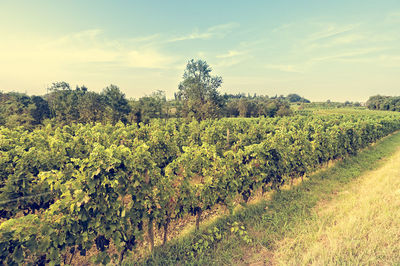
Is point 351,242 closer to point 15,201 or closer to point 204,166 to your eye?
point 204,166

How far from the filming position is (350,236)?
4750 millimetres

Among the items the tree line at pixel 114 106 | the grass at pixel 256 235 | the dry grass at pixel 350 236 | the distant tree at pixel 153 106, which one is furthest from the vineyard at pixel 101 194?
the distant tree at pixel 153 106

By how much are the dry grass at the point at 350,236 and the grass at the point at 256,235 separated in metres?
0.05

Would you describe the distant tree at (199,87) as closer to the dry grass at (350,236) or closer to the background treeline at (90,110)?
the background treeline at (90,110)

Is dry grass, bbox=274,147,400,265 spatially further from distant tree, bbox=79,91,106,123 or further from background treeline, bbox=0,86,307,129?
distant tree, bbox=79,91,106,123

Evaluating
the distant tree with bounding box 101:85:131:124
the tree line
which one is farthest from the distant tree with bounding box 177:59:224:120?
the distant tree with bounding box 101:85:131:124

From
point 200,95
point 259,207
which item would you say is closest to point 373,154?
point 259,207

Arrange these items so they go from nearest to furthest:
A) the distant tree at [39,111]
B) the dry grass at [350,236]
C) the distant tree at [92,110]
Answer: the dry grass at [350,236] → the distant tree at [92,110] → the distant tree at [39,111]

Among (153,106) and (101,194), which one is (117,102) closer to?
(153,106)

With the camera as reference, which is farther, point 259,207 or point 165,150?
point 165,150

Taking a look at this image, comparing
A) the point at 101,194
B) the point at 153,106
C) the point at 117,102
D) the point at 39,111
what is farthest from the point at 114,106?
the point at 101,194

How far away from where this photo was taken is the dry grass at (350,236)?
4.11 metres

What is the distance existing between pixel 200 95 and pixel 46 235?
160 feet

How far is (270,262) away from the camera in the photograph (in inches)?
178
